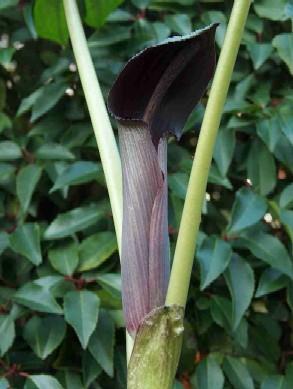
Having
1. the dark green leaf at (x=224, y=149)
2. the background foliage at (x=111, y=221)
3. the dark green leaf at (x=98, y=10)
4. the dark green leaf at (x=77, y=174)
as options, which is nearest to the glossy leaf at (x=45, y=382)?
the background foliage at (x=111, y=221)

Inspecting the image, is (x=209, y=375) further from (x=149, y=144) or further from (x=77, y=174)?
(x=149, y=144)

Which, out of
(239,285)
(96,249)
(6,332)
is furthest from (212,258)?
(6,332)

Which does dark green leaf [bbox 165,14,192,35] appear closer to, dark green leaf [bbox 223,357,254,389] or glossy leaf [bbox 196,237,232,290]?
glossy leaf [bbox 196,237,232,290]

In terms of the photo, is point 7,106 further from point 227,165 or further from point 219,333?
point 219,333

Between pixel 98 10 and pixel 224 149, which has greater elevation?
pixel 98 10

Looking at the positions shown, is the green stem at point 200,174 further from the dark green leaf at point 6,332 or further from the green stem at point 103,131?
the dark green leaf at point 6,332

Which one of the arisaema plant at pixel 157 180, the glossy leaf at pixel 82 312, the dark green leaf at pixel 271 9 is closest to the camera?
the arisaema plant at pixel 157 180

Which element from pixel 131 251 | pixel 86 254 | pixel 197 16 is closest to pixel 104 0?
pixel 197 16
